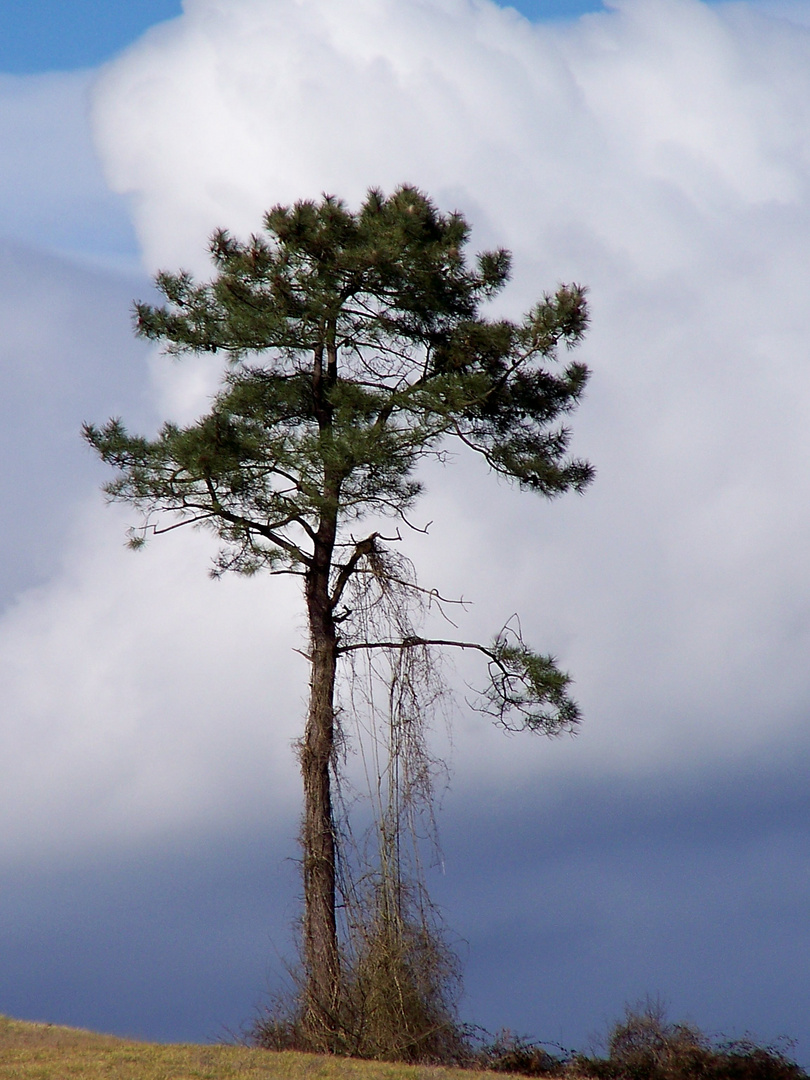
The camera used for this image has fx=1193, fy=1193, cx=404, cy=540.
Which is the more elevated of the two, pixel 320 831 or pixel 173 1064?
pixel 320 831

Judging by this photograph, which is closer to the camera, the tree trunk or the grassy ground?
the grassy ground

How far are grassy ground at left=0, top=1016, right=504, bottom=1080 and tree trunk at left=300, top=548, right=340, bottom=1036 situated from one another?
0.90 metres

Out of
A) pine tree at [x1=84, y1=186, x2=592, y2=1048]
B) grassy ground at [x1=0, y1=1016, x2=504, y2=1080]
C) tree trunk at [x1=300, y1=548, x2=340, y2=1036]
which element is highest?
pine tree at [x1=84, y1=186, x2=592, y2=1048]

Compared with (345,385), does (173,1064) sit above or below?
below

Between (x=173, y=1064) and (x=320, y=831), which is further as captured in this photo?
(x=320, y=831)

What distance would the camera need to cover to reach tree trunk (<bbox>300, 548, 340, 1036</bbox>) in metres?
11.8

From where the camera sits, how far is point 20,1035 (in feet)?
39.2

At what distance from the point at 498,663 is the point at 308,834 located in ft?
9.36

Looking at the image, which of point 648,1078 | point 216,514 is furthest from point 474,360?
point 648,1078

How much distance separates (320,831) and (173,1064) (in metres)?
2.90

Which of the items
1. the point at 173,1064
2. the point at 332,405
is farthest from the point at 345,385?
the point at 173,1064

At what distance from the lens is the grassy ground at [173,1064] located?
9547 mm

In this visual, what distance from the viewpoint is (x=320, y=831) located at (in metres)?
12.3

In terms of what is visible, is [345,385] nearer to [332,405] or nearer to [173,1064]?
[332,405]
